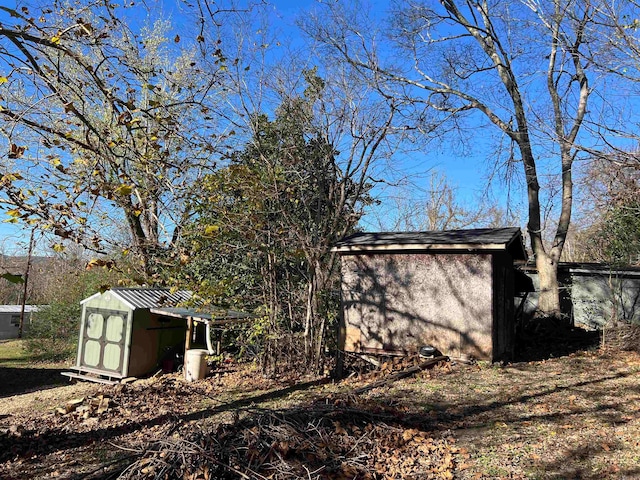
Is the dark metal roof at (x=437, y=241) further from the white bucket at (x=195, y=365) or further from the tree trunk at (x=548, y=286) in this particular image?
the tree trunk at (x=548, y=286)

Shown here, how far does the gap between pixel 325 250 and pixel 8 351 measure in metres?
19.6

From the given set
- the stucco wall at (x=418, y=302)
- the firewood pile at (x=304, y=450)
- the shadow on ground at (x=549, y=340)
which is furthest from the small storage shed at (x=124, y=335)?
the shadow on ground at (x=549, y=340)

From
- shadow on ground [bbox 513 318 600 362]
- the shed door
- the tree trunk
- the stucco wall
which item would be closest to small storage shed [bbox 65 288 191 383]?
the shed door

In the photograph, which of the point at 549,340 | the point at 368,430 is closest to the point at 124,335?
the point at 368,430

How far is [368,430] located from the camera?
5.68 meters

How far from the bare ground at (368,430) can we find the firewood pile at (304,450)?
0.04ft

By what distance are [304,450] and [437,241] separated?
242 inches

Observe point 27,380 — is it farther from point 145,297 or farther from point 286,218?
point 286,218

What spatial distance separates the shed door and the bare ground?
2.90m

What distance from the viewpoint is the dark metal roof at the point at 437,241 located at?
31.8 ft

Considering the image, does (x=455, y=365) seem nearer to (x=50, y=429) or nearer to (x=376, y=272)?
(x=376, y=272)

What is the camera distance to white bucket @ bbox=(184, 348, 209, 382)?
11531 millimetres

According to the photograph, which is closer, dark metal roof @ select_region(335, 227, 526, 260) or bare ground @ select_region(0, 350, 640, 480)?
bare ground @ select_region(0, 350, 640, 480)

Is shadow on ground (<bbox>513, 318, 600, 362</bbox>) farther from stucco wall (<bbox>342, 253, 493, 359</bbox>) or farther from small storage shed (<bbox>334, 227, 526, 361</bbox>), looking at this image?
stucco wall (<bbox>342, 253, 493, 359</bbox>)
